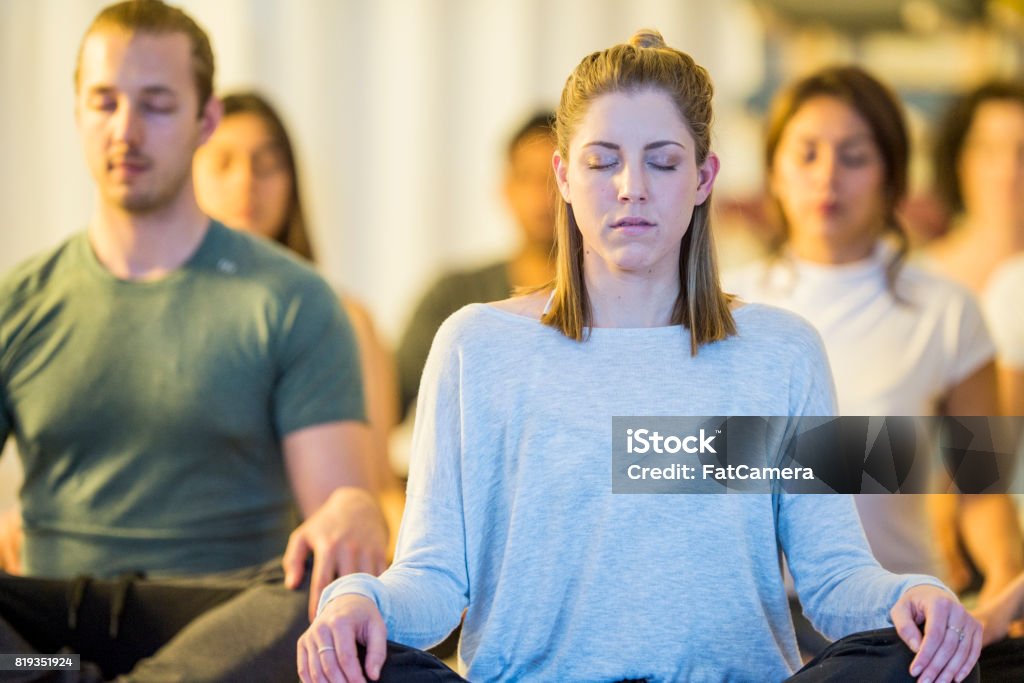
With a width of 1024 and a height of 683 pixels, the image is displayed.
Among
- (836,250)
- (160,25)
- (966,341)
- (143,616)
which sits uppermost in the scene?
(160,25)

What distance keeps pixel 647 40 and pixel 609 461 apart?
0.46m

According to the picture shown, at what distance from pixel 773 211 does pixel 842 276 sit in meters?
0.20

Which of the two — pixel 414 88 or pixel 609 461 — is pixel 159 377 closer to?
pixel 609 461

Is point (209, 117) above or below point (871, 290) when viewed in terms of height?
above

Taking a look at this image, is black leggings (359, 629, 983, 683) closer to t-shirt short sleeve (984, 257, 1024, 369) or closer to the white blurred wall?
t-shirt short sleeve (984, 257, 1024, 369)

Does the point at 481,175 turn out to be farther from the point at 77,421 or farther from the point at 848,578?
the point at 848,578

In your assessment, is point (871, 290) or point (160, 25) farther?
point (871, 290)

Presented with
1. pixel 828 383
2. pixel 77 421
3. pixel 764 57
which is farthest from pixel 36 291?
pixel 764 57

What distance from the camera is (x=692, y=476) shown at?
145 centimetres

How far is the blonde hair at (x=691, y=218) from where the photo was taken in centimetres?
143

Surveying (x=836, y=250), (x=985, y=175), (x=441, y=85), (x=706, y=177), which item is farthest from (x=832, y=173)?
(x=441, y=85)

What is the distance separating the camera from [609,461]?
1.42m

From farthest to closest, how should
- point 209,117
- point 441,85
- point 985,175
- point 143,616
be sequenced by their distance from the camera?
point 441,85 < point 985,175 < point 209,117 < point 143,616

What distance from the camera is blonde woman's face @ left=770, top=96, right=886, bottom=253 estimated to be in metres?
2.22
